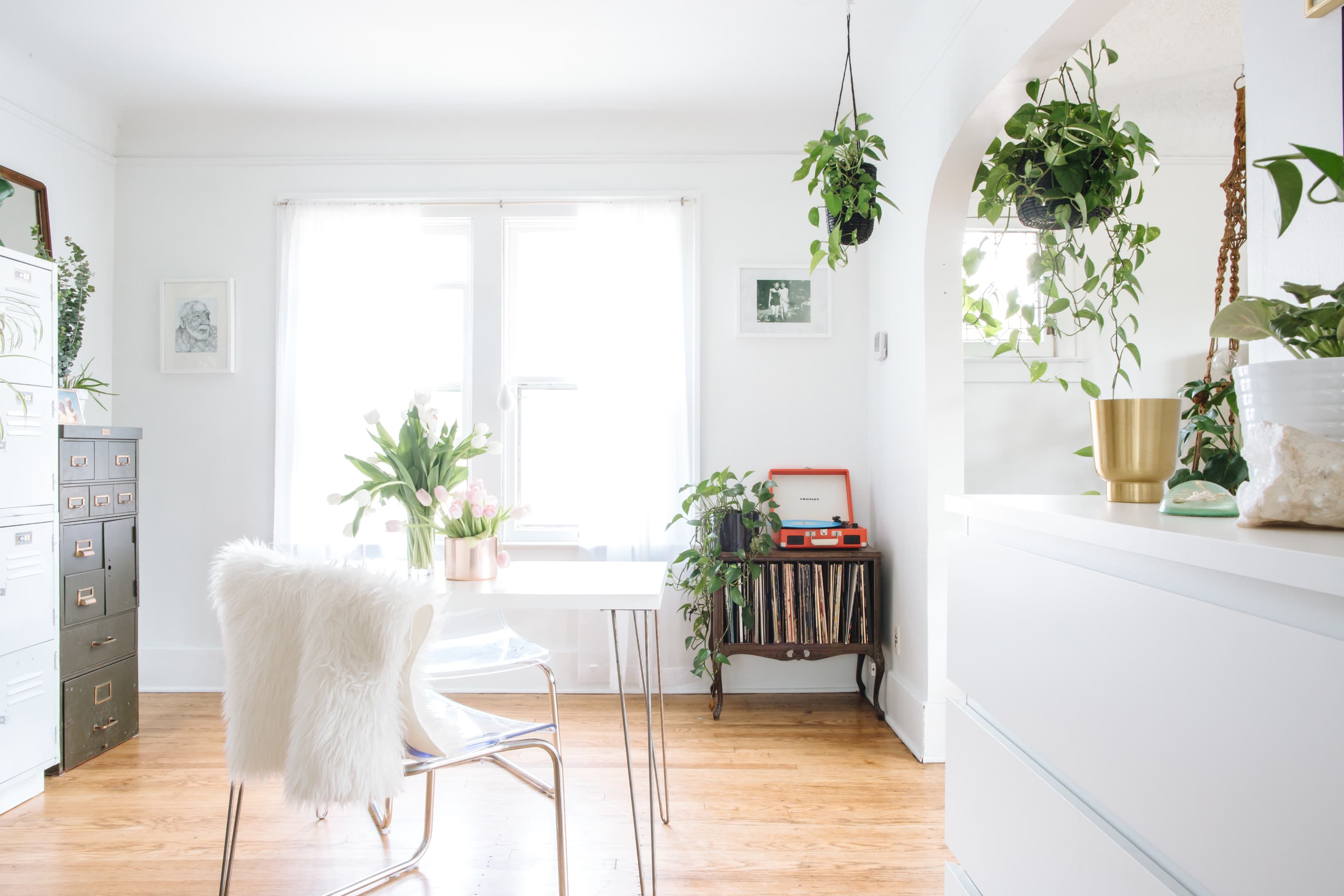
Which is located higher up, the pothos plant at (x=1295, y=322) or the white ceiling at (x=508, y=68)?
the white ceiling at (x=508, y=68)

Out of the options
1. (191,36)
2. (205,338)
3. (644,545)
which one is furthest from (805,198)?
(205,338)

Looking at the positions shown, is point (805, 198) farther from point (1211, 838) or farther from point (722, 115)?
point (1211, 838)

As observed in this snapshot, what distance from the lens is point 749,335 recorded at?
3.63 meters

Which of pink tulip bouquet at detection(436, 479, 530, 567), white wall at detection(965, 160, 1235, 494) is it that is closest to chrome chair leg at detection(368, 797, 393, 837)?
pink tulip bouquet at detection(436, 479, 530, 567)

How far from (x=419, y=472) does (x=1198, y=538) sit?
193cm

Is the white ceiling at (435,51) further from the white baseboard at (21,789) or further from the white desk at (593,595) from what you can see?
the white baseboard at (21,789)

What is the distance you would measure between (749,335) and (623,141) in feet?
3.79

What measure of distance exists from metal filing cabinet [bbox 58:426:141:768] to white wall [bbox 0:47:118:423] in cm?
85

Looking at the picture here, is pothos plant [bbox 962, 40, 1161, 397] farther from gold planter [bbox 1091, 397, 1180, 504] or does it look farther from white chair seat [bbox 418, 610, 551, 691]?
white chair seat [bbox 418, 610, 551, 691]

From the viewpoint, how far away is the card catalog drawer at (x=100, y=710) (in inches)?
107

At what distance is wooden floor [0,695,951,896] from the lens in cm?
199

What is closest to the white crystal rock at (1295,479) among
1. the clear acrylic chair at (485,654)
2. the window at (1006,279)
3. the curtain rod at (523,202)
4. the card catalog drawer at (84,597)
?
the clear acrylic chair at (485,654)

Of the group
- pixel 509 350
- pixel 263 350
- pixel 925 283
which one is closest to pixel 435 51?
pixel 509 350

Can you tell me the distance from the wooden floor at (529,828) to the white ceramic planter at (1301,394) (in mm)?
1670
